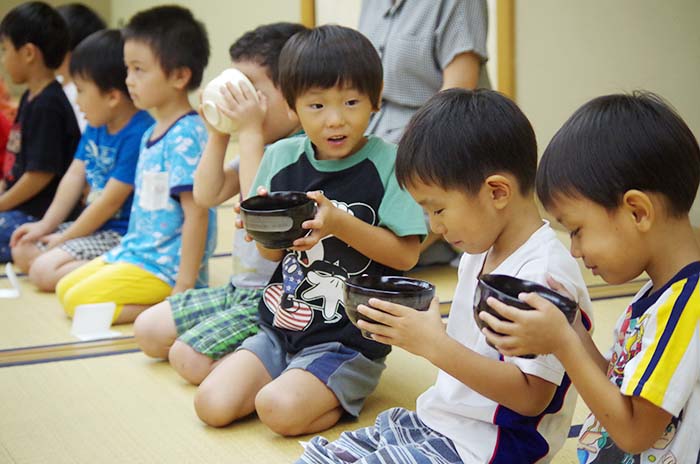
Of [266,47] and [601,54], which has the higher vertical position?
[266,47]

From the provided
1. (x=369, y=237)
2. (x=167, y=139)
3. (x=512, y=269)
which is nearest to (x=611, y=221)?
(x=512, y=269)

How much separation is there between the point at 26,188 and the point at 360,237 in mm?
2413

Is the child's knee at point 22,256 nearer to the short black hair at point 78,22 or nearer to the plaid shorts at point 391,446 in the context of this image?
the short black hair at point 78,22

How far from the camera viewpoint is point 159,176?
291cm

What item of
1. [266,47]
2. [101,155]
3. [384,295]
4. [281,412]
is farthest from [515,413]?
[101,155]

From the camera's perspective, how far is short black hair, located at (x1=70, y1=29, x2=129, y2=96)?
10.8 ft

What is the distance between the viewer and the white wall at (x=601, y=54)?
11.3 ft

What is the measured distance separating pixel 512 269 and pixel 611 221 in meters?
0.23

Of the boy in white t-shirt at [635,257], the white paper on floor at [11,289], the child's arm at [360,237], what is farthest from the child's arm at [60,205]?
the boy in white t-shirt at [635,257]

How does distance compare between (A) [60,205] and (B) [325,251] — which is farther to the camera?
(A) [60,205]

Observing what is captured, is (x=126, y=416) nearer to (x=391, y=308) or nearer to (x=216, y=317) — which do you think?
(x=216, y=317)

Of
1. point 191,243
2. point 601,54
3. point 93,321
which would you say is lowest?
point 93,321

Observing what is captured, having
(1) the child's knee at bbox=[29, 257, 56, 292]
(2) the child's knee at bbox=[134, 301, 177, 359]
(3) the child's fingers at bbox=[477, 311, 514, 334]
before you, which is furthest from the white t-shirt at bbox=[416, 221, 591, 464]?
(1) the child's knee at bbox=[29, 257, 56, 292]

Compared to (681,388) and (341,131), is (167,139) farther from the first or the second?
(681,388)
